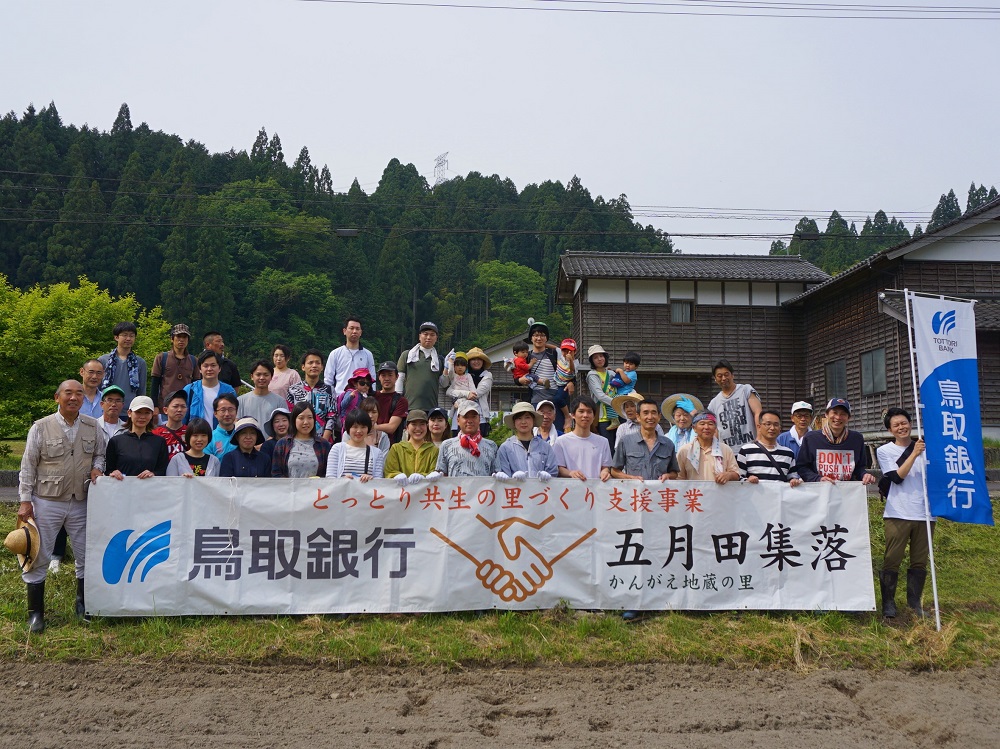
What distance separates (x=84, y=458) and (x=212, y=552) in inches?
47.9

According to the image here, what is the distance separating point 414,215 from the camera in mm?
59188

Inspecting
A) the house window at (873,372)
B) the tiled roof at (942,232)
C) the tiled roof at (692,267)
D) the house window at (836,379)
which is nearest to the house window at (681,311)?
the tiled roof at (692,267)

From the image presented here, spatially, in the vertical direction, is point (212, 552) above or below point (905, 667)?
above

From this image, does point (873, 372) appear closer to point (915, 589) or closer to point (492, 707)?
point (915, 589)

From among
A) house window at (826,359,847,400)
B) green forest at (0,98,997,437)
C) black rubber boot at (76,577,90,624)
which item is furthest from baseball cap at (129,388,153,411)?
house window at (826,359,847,400)

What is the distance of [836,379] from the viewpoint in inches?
881

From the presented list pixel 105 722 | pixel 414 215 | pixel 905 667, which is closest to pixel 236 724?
pixel 105 722

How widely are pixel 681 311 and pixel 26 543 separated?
845 inches

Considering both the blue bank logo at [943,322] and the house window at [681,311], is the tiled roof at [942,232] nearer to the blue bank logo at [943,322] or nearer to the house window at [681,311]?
the house window at [681,311]

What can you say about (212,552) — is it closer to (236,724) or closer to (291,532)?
(291,532)

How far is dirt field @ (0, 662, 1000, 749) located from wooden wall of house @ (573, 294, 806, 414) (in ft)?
61.6

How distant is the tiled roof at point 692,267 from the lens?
24406 mm

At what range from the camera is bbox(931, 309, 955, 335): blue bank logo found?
6589 mm

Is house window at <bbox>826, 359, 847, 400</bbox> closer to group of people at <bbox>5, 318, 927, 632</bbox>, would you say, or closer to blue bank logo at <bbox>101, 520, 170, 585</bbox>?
group of people at <bbox>5, 318, 927, 632</bbox>
